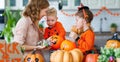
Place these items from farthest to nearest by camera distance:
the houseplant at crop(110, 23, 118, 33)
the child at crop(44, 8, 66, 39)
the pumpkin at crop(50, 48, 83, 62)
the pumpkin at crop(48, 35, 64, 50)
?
the houseplant at crop(110, 23, 118, 33), the child at crop(44, 8, 66, 39), the pumpkin at crop(48, 35, 64, 50), the pumpkin at crop(50, 48, 83, 62)

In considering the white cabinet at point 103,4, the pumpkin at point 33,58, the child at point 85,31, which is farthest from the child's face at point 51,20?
the white cabinet at point 103,4

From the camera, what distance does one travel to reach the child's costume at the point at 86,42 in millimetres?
2014

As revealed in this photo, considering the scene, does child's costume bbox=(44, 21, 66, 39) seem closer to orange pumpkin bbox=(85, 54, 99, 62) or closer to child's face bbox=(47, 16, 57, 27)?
child's face bbox=(47, 16, 57, 27)

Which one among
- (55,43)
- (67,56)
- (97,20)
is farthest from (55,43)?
(97,20)

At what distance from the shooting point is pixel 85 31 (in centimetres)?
218

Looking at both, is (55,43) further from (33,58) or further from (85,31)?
(33,58)

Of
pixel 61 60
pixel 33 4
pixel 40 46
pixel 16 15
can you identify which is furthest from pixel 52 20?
pixel 16 15

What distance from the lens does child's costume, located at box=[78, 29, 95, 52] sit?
6.61ft

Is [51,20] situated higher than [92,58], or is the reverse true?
[51,20]

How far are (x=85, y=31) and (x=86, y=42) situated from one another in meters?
0.15

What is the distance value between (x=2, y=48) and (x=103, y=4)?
4.51 metres

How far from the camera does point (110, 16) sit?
6094mm

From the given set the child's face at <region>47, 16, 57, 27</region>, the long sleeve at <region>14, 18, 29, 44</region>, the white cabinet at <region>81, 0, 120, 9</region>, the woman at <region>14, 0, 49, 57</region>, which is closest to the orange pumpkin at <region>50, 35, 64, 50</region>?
the woman at <region>14, 0, 49, 57</region>

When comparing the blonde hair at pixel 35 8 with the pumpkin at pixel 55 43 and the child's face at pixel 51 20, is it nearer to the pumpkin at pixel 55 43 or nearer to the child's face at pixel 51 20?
the pumpkin at pixel 55 43
